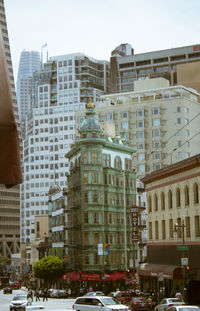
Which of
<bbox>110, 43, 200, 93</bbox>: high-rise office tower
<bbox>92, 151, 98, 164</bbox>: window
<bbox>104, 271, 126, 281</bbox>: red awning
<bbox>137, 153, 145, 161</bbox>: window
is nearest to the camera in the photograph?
<bbox>104, 271, 126, 281</bbox>: red awning

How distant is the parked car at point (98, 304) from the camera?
35969 mm

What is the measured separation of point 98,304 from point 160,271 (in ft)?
68.6

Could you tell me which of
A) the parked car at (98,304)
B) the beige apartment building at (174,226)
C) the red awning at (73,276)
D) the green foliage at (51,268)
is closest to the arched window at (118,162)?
the red awning at (73,276)

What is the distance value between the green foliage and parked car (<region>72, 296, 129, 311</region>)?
6081 cm

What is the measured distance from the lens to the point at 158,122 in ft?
460

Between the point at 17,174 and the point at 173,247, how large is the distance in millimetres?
51701

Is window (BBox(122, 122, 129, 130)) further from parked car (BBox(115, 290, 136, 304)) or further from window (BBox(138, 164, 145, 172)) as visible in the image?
parked car (BBox(115, 290, 136, 304))

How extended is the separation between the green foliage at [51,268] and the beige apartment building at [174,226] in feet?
118

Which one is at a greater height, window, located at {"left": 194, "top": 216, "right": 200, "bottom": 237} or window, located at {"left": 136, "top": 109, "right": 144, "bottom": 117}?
window, located at {"left": 136, "top": 109, "right": 144, "bottom": 117}

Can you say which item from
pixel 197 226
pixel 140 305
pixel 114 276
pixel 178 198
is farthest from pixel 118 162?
pixel 140 305

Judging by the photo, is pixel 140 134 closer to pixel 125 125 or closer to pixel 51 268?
pixel 125 125

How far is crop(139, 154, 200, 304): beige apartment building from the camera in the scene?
5138 centimetres

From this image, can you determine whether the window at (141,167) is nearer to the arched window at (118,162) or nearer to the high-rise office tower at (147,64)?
the high-rise office tower at (147,64)

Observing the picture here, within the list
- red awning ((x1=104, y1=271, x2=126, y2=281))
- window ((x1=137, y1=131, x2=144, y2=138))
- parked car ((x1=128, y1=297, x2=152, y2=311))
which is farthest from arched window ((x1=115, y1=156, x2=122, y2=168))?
parked car ((x1=128, y1=297, x2=152, y2=311))
